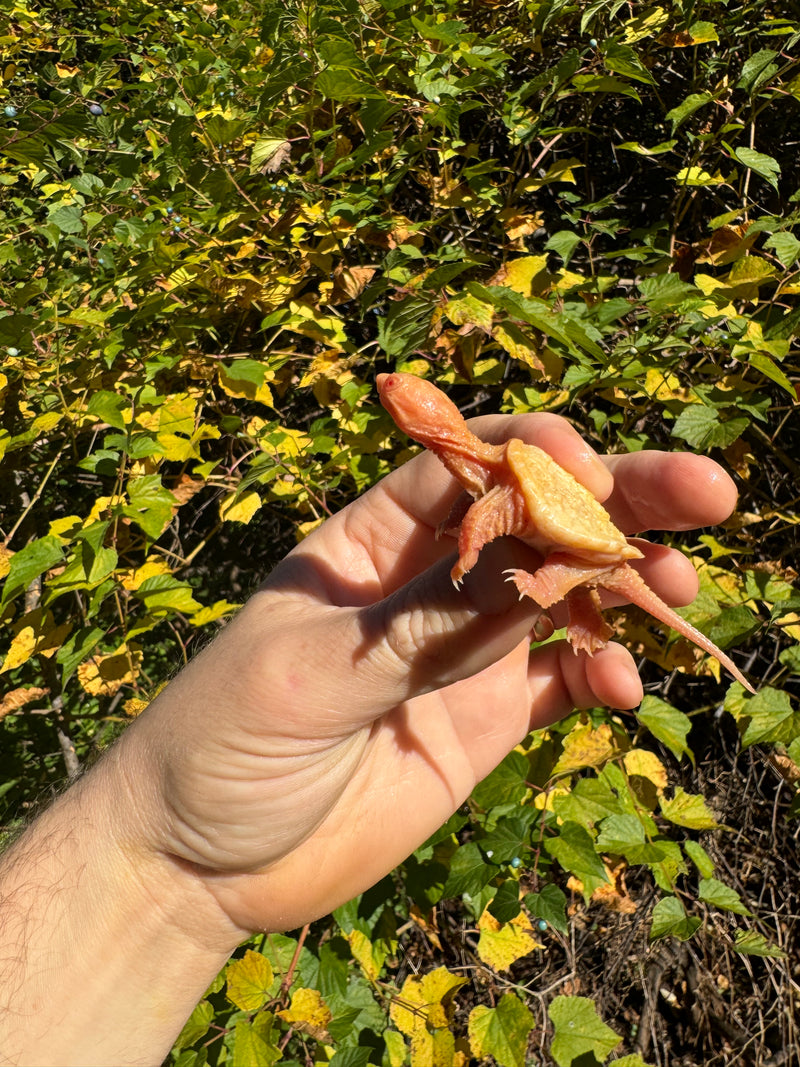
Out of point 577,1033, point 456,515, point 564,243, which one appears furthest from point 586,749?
point 564,243

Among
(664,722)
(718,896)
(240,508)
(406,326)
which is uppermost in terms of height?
(406,326)

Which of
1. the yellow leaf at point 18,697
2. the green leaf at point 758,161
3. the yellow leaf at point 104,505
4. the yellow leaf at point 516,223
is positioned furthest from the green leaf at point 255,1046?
the green leaf at point 758,161

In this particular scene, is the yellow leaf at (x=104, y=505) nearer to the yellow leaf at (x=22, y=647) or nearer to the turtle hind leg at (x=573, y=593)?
the yellow leaf at (x=22, y=647)

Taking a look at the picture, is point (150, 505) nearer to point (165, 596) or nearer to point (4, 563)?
point (165, 596)

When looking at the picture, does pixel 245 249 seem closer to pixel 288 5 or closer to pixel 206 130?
pixel 206 130

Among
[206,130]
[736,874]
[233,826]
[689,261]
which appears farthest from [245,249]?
[736,874]

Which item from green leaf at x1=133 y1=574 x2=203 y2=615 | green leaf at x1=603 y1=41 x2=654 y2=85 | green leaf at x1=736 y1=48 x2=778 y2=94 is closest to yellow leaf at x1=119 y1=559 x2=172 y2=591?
green leaf at x1=133 y1=574 x2=203 y2=615
